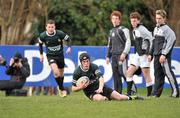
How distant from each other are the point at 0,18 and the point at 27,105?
48.1 feet

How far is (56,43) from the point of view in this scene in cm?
1661

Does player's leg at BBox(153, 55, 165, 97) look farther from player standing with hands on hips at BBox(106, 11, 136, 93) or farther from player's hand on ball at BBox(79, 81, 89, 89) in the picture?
player's hand on ball at BBox(79, 81, 89, 89)

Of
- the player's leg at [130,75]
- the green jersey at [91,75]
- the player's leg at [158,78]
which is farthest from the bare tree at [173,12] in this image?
the green jersey at [91,75]

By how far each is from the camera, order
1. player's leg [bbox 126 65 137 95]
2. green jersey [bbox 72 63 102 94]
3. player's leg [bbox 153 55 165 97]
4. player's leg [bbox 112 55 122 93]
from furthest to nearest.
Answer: player's leg [bbox 112 55 122 93] < player's leg [bbox 126 65 137 95] < player's leg [bbox 153 55 165 97] < green jersey [bbox 72 63 102 94]

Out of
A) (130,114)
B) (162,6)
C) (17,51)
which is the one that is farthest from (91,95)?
(162,6)

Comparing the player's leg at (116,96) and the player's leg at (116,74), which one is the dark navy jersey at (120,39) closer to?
the player's leg at (116,74)

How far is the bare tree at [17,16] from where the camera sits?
27.2m

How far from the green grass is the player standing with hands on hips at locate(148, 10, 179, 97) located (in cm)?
138

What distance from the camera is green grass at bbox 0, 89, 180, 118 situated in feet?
37.8

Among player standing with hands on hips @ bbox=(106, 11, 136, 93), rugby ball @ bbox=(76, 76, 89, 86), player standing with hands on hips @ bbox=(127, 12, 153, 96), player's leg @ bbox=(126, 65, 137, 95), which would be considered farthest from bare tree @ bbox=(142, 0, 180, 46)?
rugby ball @ bbox=(76, 76, 89, 86)

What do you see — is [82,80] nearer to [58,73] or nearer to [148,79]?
[58,73]

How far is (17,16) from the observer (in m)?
27.6

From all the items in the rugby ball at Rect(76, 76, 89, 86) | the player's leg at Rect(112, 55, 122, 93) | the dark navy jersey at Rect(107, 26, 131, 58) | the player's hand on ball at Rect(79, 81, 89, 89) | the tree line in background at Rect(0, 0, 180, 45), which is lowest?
the tree line in background at Rect(0, 0, 180, 45)

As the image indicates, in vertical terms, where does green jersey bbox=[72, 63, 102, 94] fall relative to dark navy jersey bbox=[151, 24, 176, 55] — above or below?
below
